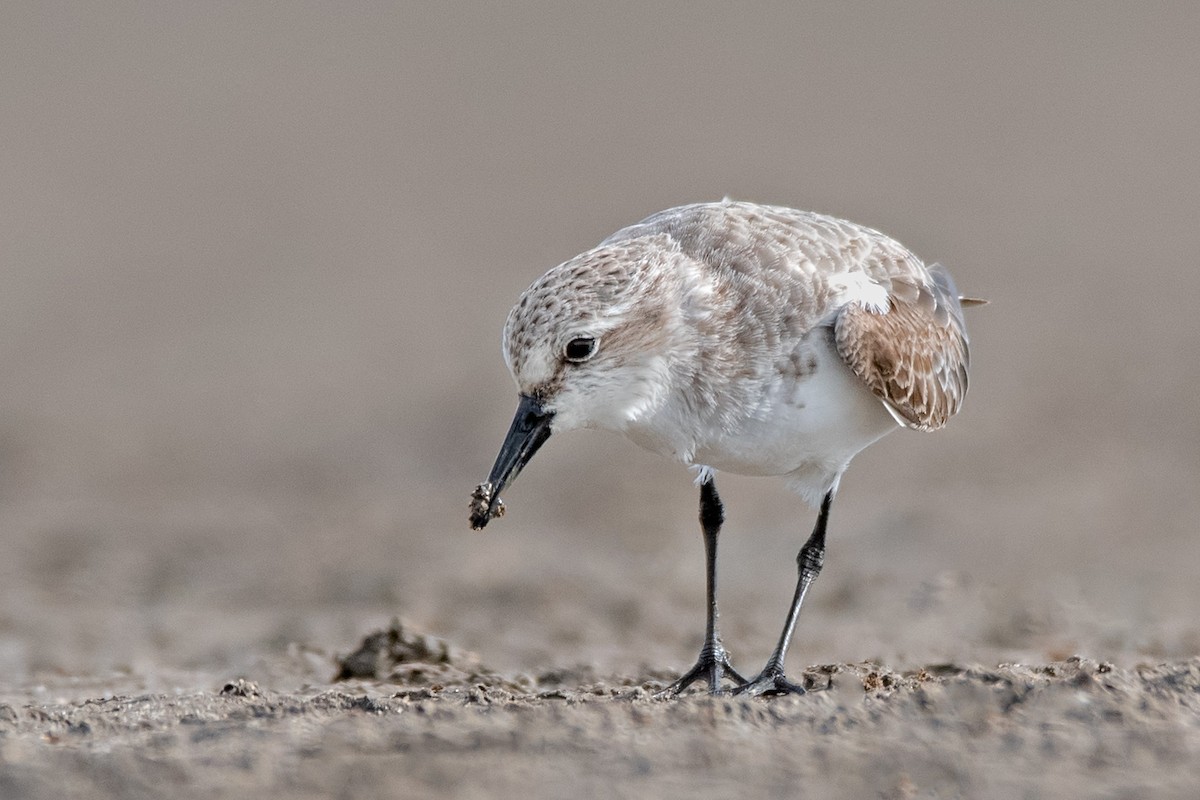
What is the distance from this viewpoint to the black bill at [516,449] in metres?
5.64

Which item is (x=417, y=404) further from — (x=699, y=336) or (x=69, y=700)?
(x=699, y=336)

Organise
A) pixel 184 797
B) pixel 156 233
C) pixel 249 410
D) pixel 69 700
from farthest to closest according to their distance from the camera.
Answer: pixel 156 233, pixel 249 410, pixel 69 700, pixel 184 797

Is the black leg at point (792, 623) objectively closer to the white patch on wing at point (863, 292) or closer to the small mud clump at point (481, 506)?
the white patch on wing at point (863, 292)

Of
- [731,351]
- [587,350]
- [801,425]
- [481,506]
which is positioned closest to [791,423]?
[801,425]

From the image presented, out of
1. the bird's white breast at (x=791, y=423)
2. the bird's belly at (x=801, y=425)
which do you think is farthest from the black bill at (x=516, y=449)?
the bird's belly at (x=801, y=425)

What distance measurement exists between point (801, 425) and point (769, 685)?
3.77ft

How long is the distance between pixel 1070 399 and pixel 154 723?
9.29 meters

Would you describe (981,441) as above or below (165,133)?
below

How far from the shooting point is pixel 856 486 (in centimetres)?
1134

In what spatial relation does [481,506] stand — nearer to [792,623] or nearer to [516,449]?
[516,449]

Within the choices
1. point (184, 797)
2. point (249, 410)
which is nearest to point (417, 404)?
point (249, 410)

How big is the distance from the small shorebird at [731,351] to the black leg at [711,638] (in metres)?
0.01

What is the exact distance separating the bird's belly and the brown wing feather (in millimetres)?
86

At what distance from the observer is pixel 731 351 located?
19.1 ft
